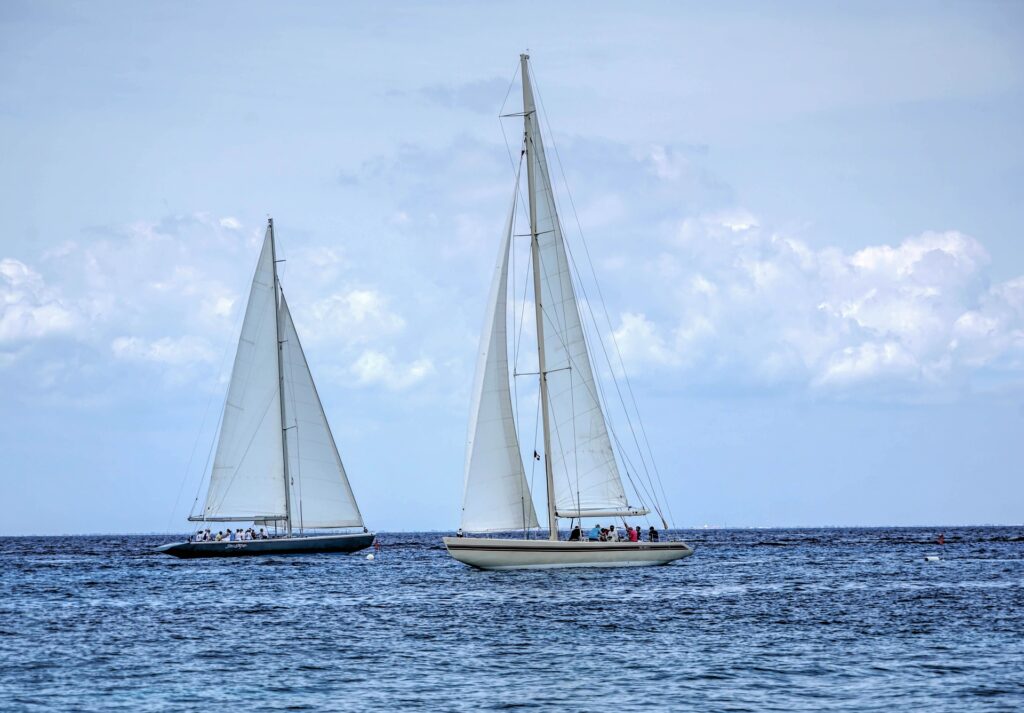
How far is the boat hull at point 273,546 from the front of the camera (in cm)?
7900

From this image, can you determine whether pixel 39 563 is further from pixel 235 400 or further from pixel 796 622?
pixel 796 622

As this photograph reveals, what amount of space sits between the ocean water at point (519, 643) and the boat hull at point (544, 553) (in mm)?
710

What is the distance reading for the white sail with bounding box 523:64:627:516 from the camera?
58.1 m

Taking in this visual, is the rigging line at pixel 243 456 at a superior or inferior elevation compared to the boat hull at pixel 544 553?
superior

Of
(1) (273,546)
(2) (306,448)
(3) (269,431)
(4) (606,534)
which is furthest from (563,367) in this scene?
(3) (269,431)

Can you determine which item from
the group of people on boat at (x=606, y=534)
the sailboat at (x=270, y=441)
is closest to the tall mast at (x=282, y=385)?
the sailboat at (x=270, y=441)

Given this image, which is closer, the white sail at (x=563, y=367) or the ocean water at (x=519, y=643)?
the ocean water at (x=519, y=643)

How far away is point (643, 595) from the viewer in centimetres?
5066

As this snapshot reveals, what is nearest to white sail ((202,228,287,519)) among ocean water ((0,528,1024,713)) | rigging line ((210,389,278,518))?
rigging line ((210,389,278,518))

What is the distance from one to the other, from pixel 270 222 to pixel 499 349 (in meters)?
30.9

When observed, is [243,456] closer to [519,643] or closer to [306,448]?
[306,448]

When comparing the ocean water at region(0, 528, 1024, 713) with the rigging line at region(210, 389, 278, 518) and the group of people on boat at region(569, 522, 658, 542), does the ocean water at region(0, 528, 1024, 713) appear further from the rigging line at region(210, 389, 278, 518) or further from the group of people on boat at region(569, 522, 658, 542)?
the rigging line at region(210, 389, 278, 518)

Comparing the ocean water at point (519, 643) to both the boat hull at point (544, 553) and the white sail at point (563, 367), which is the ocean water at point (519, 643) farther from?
the white sail at point (563, 367)

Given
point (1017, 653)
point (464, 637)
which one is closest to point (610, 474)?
point (464, 637)
